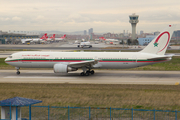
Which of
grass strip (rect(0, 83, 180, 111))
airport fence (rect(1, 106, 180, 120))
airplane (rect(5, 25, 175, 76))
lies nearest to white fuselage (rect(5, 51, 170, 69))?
airplane (rect(5, 25, 175, 76))

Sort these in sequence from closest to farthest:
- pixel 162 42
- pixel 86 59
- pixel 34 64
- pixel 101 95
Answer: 1. pixel 101 95
2. pixel 162 42
3. pixel 86 59
4. pixel 34 64

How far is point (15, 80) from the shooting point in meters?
34.0

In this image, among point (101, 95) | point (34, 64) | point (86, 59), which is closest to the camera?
point (101, 95)

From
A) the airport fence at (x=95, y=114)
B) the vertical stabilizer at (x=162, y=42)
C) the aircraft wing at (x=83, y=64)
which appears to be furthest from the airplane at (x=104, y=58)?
the airport fence at (x=95, y=114)

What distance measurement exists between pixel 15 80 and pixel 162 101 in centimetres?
2158

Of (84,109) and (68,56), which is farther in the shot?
(68,56)

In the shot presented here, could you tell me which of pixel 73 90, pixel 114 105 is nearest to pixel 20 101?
pixel 114 105

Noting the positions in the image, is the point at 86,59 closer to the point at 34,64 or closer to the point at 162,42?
the point at 34,64

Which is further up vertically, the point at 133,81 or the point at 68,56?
the point at 68,56

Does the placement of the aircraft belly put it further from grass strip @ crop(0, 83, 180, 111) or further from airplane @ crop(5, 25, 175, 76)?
grass strip @ crop(0, 83, 180, 111)

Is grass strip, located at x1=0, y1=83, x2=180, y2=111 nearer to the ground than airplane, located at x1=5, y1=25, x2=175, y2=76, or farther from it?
nearer to the ground

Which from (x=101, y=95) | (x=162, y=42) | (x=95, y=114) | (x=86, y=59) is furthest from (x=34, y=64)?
(x=95, y=114)

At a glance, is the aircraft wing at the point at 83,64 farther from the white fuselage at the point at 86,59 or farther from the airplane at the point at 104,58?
the white fuselage at the point at 86,59

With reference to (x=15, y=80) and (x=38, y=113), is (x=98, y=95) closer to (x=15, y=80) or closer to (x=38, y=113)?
(x=38, y=113)
